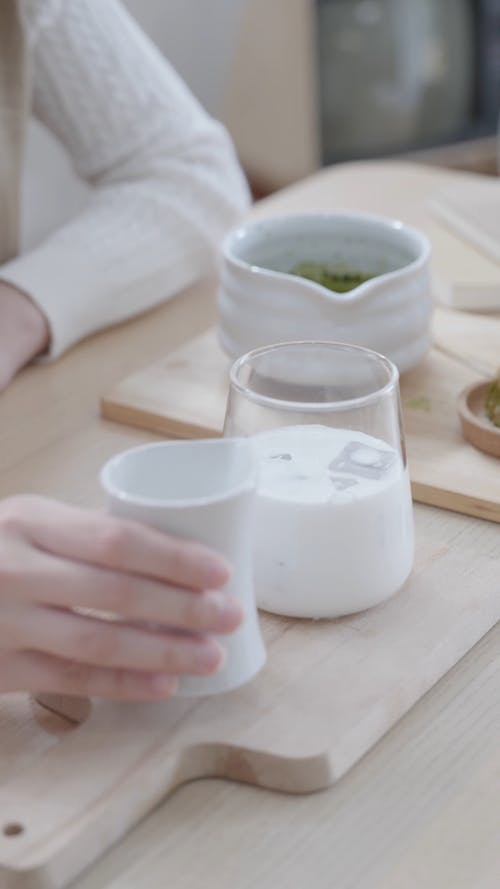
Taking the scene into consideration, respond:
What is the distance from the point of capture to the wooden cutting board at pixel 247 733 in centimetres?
57

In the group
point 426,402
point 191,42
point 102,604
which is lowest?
point 191,42

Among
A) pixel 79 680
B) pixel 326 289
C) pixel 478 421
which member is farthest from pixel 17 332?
pixel 79 680

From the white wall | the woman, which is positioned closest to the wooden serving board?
the woman

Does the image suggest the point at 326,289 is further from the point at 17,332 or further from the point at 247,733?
the point at 247,733

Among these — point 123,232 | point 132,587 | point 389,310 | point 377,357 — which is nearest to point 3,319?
point 123,232

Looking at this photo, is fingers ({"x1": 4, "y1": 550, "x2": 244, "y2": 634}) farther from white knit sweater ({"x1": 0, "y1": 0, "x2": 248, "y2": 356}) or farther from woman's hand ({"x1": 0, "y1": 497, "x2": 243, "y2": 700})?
white knit sweater ({"x1": 0, "y1": 0, "x2": 248, "y2": 356})

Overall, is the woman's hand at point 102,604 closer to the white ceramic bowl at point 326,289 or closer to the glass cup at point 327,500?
the glass cup at point 327,500

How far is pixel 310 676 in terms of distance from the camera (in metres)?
0.65

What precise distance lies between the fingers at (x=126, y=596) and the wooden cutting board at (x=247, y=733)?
0.18ft

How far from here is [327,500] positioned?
26.5 inches

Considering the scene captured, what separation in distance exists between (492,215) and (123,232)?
0.33 metres

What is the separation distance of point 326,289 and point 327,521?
1.02ft

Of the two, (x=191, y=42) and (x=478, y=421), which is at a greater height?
(x=478, y=421)

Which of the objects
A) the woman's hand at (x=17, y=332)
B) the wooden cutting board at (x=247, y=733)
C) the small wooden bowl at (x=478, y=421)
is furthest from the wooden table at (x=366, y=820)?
the woman's hand at (x=17, y=332)
